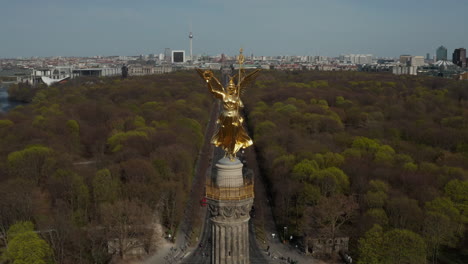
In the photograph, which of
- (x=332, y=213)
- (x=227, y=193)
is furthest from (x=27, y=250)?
(x=227, y=193)

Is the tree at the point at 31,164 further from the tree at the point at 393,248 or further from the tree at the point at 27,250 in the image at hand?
the tree at the point at 393,248

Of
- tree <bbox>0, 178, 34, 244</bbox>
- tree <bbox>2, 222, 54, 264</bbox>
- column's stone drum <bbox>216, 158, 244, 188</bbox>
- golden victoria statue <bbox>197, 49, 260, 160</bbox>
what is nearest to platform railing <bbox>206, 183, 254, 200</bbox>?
column's stone drum <bbox>216, 158, 244, 188</bbox>

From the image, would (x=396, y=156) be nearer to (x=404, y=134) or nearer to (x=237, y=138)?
(x=404, y=134)

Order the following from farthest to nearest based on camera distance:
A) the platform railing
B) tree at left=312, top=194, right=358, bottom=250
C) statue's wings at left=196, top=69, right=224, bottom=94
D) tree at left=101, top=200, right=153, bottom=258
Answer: tree at left=312, top=194, right=358, bottom=250
tree at left=101, top=200, right=153, bottom=258
statue's wings at left=196, top=69, right=224, bottom=94
the platform railing

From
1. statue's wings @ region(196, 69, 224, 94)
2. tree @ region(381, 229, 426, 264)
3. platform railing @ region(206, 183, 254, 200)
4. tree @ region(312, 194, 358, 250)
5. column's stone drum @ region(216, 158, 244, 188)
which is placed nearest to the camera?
platform railing @ region(206, 183, 254, 200)

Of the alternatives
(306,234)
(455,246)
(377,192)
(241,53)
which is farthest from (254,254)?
(241,53)

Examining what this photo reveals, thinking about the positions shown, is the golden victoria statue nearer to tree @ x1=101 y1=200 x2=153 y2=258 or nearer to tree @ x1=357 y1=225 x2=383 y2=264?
tree @ x1=357 y1=225 x2=383 y2=264
